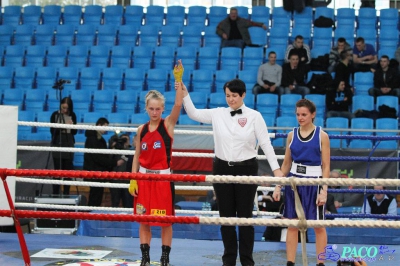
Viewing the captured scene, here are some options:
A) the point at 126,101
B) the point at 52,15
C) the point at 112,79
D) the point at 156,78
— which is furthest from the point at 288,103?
the point at 52,15

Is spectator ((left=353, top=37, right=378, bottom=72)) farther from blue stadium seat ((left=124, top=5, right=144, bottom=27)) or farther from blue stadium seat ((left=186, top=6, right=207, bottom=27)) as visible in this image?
blue stadium seat ((left=124, top=5, right=144, bottom=27))

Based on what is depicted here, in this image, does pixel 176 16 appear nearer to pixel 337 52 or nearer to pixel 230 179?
pixel 337 52

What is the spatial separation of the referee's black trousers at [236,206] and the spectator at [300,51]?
726cm

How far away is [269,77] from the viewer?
11.5 metres

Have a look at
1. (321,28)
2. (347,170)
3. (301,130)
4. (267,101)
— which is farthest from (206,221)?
(321,28)

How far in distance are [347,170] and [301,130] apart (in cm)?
466

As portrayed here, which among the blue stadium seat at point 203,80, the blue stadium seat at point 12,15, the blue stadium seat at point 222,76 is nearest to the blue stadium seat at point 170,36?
the blue stadium seat at point 203,80

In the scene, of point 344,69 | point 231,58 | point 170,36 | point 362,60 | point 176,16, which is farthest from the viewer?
point 176,16

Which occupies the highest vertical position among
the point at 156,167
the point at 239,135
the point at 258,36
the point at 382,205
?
the point at 258,36

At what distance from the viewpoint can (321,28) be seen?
42.4 feet

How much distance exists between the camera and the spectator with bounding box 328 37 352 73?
39.0 ft

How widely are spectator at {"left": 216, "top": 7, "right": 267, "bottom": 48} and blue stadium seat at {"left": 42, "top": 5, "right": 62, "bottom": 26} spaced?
10.6 feet

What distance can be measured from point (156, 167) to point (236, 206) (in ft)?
1.93

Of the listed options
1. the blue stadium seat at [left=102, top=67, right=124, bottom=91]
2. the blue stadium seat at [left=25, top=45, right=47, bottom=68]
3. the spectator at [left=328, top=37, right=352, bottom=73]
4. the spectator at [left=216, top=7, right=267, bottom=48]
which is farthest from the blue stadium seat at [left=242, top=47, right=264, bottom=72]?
the blue stadium seat at [left=25, top=45, right=47, bottom=68]
